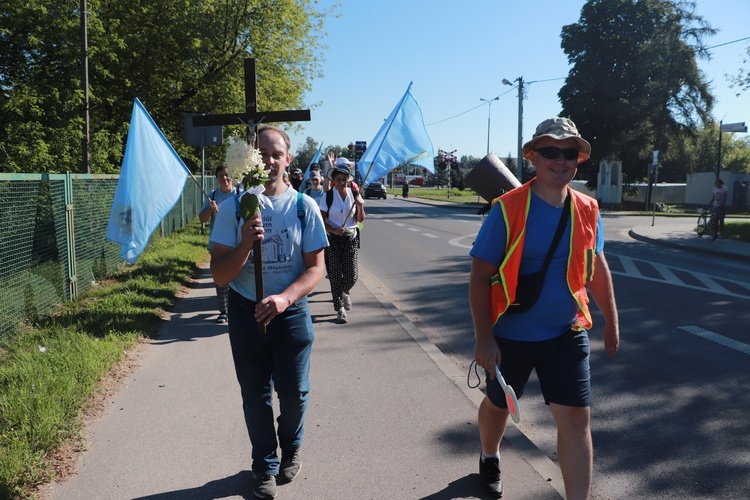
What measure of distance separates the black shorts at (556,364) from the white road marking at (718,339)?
14.0ft

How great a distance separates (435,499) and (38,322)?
5262 millimetres

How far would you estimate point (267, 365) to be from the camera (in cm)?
346

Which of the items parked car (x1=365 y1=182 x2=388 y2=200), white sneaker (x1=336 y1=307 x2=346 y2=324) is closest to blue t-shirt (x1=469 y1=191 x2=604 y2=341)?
white sneaker (x1=336 y1=307 x2=346 y2=324)

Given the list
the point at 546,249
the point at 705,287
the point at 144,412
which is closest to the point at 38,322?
the point at 144,412

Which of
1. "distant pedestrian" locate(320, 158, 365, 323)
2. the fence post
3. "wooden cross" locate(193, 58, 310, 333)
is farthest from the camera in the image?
the fence post

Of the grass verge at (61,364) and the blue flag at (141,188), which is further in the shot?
the blue flag at (141,188)

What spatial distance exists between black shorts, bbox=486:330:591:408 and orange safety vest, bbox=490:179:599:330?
0.10 metres

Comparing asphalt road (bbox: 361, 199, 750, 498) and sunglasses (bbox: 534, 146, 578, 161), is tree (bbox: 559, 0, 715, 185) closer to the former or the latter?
asphalt road (bbox: 361, 199, 750, 498)

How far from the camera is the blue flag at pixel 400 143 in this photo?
26.9 feet

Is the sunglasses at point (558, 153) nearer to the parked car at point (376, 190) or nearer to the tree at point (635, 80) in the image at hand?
the tree at point (635, 80)

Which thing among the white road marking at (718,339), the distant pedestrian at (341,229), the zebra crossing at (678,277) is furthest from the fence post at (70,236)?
the zebra crossing at (678,277)

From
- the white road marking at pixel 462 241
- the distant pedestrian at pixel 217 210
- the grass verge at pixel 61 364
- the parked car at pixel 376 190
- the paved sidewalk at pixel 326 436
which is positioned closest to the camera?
the paved sidewalk at pixel 326 436

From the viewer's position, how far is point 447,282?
1077 cm

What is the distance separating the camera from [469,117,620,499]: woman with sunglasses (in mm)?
2902
